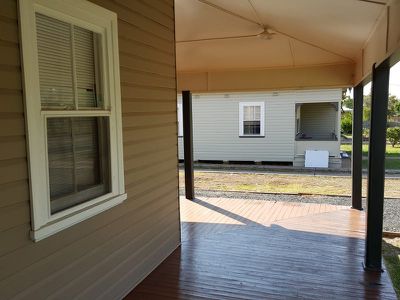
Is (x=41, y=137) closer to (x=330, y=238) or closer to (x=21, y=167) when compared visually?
(x=21, y=167)

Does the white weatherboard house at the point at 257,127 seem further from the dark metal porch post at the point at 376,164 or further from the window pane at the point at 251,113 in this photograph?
the dark metal porch post at the point at 376,164

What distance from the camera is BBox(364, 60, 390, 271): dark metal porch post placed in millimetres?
3545

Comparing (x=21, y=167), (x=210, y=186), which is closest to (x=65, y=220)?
(x=21, y=167)

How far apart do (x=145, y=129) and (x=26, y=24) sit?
5.50ft

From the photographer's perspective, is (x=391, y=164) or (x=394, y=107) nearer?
(x=391, y=164)

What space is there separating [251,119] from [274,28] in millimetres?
8137

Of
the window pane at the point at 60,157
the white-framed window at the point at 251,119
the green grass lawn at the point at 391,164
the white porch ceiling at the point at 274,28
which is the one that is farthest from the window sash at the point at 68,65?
the green grass lawn at the point at 391,164

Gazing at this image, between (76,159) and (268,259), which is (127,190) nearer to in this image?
(76,159)

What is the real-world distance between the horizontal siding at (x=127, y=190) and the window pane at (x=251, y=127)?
28.5 feet

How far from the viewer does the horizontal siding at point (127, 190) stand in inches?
80.2

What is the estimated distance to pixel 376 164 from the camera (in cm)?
365

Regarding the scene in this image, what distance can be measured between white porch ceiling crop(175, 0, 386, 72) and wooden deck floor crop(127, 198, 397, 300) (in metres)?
2.44

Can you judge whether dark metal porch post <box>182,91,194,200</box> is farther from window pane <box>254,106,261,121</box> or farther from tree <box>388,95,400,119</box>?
tree <box>388,95,400,119</box>

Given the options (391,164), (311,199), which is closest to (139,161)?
(311,199)
